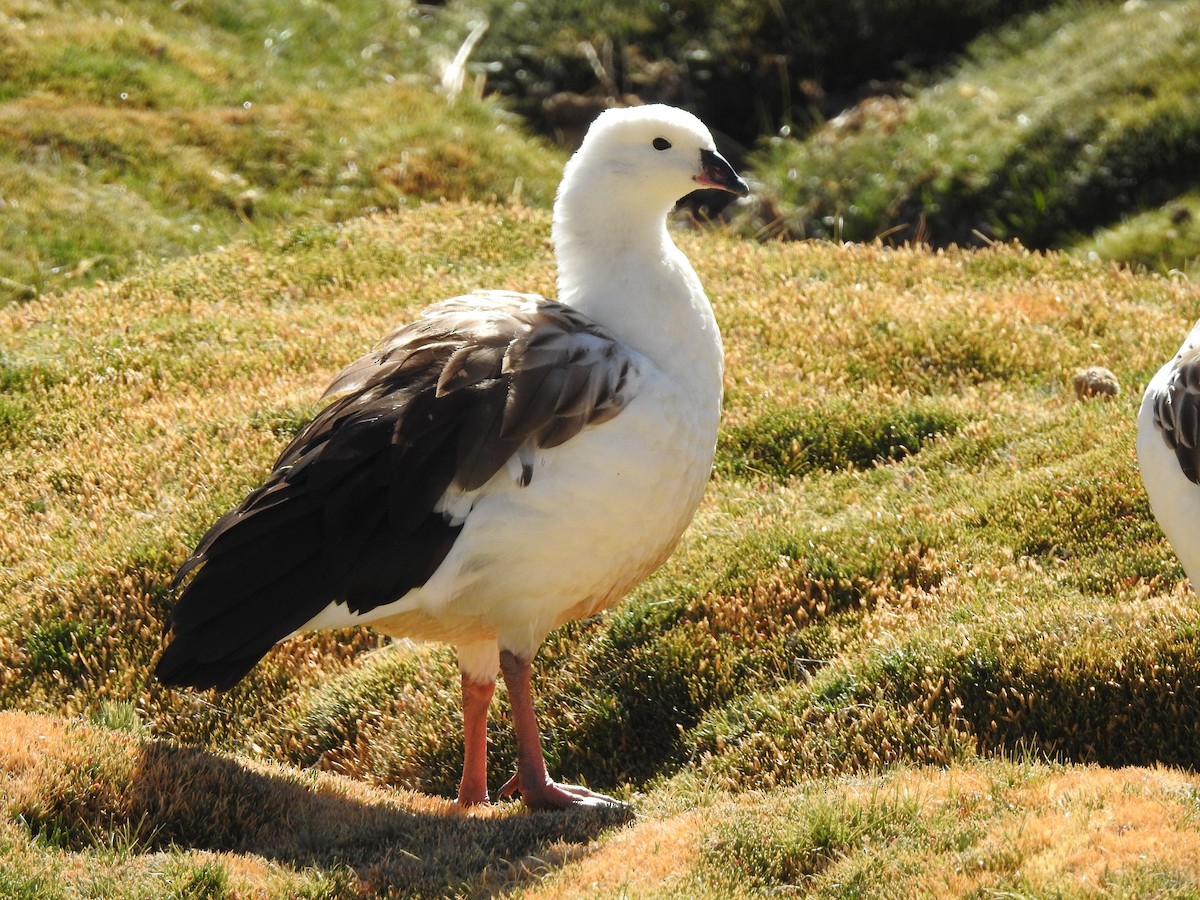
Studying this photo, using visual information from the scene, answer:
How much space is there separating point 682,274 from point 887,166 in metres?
8.69

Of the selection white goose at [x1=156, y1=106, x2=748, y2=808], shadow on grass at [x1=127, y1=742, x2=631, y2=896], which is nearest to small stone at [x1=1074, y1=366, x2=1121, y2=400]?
white goose at [x1=156, y1=106, x2=748, y2=808]

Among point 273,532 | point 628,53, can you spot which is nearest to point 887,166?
point 628,53

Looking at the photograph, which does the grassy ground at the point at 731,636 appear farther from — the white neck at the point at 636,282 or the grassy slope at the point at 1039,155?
the grassy slope at the point at 1039,155

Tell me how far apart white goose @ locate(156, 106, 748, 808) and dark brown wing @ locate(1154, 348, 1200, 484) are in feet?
6.33

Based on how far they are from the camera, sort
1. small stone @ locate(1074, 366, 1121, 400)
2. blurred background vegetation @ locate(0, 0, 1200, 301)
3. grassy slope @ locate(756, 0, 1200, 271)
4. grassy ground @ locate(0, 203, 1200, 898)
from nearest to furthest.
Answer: grassy ground @ locate(0, 203, 1200, 898) < small stone @ locate(1074, 366, 1121, 400) < blurred background vegetation @ locate(0, 0, 1200, 301) < grassy slope @ locate(756, 0, 1200, 271)

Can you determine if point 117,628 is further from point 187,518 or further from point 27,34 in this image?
point 27,34

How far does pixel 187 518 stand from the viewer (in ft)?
27.8

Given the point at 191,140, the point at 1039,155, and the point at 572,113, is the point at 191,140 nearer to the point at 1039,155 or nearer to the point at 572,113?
the point at 572,113

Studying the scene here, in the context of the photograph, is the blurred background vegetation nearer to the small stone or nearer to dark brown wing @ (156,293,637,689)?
the small stone

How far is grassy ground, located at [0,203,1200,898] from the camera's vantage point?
5348mm

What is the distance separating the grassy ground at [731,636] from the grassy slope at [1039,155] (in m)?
2.51

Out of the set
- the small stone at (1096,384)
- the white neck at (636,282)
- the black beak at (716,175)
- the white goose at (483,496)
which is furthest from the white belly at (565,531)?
the small stone at (1096,384)

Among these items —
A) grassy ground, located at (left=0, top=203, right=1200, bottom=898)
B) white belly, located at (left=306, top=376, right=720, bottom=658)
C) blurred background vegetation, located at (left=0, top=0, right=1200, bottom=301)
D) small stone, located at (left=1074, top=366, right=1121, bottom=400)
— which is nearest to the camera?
grassy ground, located at (left=0, top=203, right=1200, bottom=898)

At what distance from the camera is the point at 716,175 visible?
7137 millimetres
